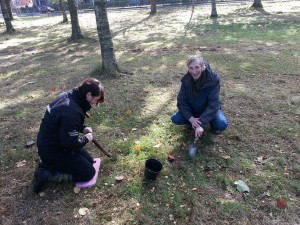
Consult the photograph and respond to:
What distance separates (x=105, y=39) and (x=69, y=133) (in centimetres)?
492

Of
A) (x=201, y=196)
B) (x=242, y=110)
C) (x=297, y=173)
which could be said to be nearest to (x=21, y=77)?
(x=242, y=110)

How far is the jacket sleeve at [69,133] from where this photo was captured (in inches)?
131

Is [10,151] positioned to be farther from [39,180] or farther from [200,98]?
[200,98]

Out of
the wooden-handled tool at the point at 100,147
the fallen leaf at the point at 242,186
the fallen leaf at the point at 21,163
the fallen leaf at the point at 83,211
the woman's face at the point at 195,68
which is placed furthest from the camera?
the fallen leaf at the point at 21,163

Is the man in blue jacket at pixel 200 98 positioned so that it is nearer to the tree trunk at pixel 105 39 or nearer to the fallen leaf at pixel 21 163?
the fallen leaf at pixel 21 163

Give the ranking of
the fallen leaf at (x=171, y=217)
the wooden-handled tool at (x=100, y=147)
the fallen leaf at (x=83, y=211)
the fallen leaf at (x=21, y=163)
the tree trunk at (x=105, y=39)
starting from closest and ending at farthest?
the fallen leaf at (x=171, y=217), the fallen leaf at (x=83, y=211), the wooden-handled tool at (x=100, y=147), the fallen leaf at (x=21, y=163), the tree trunk at (x=105, y=39)

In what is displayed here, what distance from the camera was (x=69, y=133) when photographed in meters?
3.37

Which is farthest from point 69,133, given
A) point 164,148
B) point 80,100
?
point 164,148

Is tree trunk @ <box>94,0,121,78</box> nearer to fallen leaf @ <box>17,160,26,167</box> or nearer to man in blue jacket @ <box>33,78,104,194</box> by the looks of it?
fallen leaf @ <box>17,160,26,167</box>

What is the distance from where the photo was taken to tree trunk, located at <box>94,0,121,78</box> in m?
7.54

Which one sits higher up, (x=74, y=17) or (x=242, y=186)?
(x=74, y=17)

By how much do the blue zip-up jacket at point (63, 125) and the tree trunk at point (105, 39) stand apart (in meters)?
4.54

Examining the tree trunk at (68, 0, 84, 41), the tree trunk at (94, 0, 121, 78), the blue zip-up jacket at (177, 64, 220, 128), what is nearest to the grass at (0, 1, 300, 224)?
the tree trunk at (94, 0, 121, 78)

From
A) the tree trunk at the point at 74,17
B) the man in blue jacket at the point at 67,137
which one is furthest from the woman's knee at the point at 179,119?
the tree trunk at the point at 74,17
